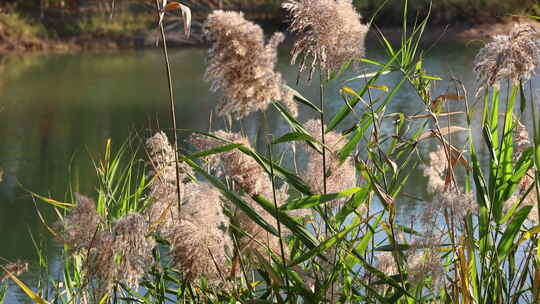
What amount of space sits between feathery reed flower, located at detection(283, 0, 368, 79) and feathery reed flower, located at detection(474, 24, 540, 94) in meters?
0.18

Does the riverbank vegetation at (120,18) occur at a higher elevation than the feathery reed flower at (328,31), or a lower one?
lower

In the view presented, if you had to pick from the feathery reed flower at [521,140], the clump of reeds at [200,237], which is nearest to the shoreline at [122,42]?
the feathery reed flower at [521,140]

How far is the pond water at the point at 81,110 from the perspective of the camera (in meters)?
4.41

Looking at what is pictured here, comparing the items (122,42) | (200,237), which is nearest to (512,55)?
(200,237)

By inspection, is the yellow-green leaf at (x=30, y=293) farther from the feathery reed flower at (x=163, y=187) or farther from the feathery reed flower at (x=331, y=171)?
the feathery reed flower at (x=331, y=171)

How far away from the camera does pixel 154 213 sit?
129 centimetres

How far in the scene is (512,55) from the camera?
1.05 meters

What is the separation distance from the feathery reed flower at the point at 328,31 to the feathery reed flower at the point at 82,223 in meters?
0.36

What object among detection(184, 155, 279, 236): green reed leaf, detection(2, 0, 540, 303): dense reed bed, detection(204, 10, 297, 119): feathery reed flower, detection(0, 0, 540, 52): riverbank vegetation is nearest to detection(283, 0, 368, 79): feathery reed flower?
detection(2, 0, 540, 303): dense reed bed

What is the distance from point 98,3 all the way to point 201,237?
1479 cm

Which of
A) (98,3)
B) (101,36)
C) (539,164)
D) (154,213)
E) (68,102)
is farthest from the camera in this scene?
(98,3)

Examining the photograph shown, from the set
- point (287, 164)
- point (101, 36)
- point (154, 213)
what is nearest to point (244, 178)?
point (154, 213)

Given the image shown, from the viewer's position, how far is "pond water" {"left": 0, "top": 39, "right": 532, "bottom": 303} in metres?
4.41

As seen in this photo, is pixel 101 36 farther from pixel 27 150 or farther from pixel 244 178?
pixel 244 178
